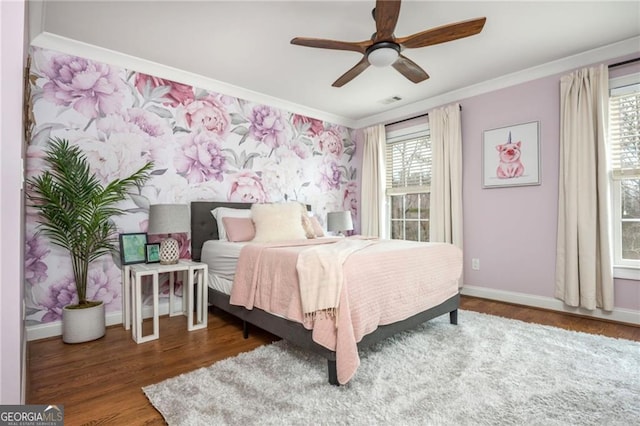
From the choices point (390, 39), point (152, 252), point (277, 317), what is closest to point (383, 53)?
point (390, 39)

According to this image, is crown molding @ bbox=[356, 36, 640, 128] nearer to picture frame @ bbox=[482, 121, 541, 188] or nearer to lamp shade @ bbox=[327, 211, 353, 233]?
picture frame @ bbox=[482, 121, 541, 188]

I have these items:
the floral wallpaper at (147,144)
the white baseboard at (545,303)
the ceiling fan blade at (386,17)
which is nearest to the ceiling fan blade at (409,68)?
the ceiling fan blade at (386,17)

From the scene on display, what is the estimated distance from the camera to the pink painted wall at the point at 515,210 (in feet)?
10.5

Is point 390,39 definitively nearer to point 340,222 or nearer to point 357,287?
point 357,287

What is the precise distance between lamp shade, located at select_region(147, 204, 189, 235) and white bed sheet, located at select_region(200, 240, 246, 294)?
370 millimetres

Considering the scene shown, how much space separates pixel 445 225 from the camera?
392cm

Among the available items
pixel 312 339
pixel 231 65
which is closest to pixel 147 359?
pixel 312 339

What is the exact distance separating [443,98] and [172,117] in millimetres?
3219

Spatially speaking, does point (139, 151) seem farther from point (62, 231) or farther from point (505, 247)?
point (505, 247)

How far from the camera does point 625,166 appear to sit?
9.38 feet

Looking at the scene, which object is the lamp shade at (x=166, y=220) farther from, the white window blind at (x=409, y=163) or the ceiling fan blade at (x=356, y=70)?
the white window blind at (x=409, y=163)

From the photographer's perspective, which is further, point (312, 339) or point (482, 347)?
point (482, 347)

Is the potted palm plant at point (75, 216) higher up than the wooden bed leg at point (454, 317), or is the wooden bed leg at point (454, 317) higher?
the potted palm plant at point (75, 216)

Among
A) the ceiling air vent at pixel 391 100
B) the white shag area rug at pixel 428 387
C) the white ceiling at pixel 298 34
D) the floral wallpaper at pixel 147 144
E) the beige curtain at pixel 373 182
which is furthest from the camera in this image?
the beige curtain at pixel 373 182
